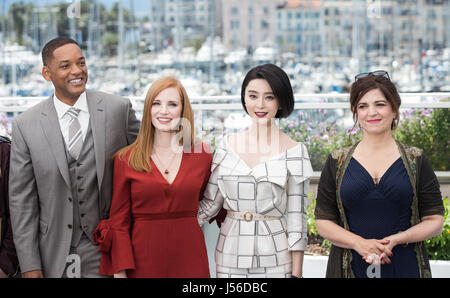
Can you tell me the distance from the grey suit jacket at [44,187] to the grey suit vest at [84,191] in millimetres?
30

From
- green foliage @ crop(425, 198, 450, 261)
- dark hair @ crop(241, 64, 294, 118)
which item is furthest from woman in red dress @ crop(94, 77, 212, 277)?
green foliage @ crop(425, 198, 450, 261)

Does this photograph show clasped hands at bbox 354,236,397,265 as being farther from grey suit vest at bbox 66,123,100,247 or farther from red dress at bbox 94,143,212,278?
grey suit vest at bbox 66,123,100,247

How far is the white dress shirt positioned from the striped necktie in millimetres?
14

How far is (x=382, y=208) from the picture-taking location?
2.47 meters

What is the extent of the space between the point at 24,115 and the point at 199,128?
252 centimetres

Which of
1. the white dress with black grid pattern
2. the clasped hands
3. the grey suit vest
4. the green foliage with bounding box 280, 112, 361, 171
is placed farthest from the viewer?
the green foliage with bounding box 280, 112, 361, 171

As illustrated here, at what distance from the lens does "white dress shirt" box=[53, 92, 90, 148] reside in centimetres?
280

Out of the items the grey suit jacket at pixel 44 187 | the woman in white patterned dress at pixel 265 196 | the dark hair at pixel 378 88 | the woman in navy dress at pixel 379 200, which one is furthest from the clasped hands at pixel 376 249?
the grey suit jacket at pixel 44 187

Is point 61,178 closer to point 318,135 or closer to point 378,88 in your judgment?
point 378,88

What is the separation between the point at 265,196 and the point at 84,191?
820 millimetres

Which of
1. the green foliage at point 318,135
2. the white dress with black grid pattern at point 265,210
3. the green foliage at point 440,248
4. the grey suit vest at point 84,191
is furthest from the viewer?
the green foliage at point 318,135

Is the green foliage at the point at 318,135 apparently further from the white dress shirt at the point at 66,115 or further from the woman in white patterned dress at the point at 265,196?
the white dress shirt at the point at 66,115

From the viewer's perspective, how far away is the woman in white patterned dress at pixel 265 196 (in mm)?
2635

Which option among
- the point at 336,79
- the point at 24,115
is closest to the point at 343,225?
the point at 24,115
